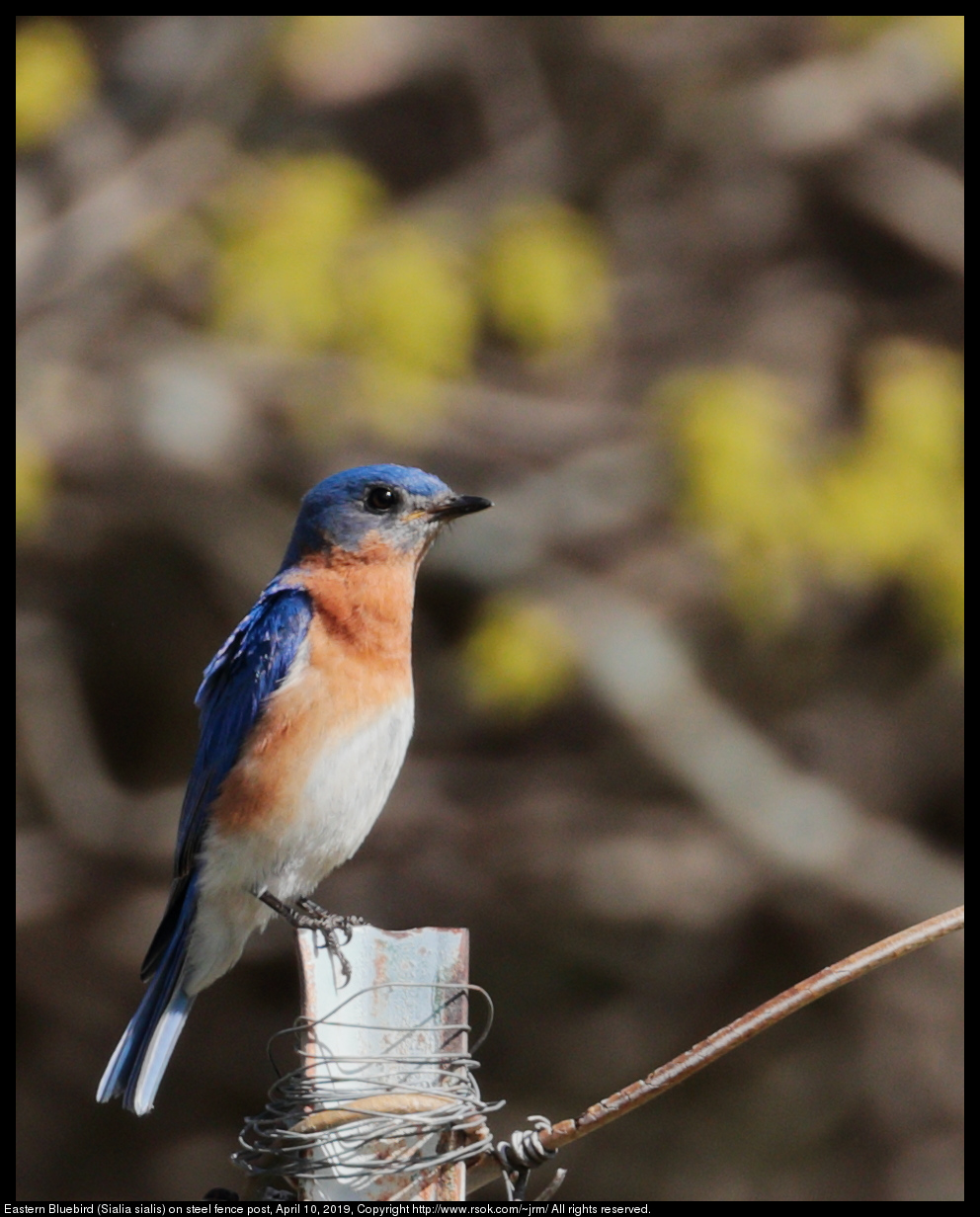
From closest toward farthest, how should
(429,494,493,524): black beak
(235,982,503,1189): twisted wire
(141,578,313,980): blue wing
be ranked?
(235,982,503,1189): twisted wire → (141,578,313,980): blue wing → (429,494,493,524): black beak

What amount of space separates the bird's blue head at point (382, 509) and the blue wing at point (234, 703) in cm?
22

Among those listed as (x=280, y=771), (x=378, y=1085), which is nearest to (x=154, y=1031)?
(x=280, y=771)

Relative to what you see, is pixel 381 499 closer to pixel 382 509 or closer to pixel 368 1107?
pixel 382 509

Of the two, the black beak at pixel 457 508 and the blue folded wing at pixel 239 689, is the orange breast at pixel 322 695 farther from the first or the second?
the black beak at pixel 457 508

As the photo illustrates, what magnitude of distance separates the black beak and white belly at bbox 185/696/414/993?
0.55 m

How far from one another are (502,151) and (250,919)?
4.81 m

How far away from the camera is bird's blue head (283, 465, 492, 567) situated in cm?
407

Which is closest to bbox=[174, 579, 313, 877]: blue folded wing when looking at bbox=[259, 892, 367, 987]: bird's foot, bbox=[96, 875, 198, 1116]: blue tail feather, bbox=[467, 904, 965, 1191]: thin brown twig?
bbox=[96, 875, 198, 1116]: blue tail feather

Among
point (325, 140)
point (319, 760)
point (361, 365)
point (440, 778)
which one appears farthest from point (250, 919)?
point (325, 140)

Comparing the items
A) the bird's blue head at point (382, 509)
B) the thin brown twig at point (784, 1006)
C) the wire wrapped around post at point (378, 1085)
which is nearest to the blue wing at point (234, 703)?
the bird's blue head at point (382, 509)

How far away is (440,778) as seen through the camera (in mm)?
7570

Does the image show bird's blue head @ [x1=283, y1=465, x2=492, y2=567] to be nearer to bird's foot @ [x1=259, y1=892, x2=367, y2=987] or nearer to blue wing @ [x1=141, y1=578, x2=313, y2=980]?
blue wing @ [x1=141, y1=578, x2=313, y2=980]

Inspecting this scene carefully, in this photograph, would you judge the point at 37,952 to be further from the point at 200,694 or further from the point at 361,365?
the point at 200,694

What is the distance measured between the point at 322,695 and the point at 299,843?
14.4 inches
